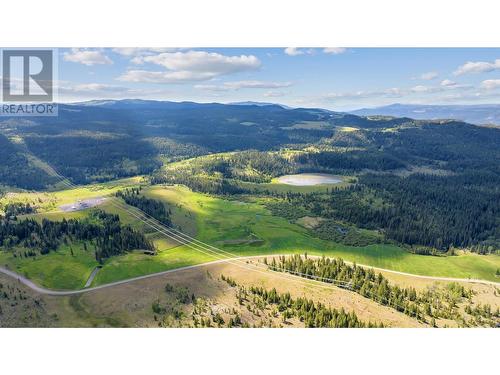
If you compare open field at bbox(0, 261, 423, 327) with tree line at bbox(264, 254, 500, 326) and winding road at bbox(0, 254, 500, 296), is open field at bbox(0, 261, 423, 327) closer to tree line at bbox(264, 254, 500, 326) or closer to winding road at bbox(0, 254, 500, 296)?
winding road at bbox(0, 254, 500, 296)

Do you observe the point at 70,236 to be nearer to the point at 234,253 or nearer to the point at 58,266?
the point at 58,266

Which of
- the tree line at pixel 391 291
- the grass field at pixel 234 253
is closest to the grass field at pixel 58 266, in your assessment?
the grass field at pixel 234 253

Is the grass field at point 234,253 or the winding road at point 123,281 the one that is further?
the grass field at point 234,253

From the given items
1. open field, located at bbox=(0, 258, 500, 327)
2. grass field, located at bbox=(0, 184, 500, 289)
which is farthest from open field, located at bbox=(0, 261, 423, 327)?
grass field, located at bbox=(0, 184, 500, 289)

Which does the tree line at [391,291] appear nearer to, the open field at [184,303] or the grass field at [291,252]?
the open field at [184,303]

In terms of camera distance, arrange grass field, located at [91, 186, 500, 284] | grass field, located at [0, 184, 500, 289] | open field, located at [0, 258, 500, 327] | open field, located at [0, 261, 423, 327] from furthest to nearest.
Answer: grass field, located at [91, 186, 500, 284] → grass field, located at [0, 184, 500, 289] → open field, located at [0, 258, 500, 327] → open field, located at [0, 261, 423, 327]

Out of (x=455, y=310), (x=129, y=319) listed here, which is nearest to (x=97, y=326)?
(x=129, y=319)

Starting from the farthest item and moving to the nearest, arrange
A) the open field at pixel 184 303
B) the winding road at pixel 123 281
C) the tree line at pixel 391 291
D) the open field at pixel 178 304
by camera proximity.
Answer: the winding road at pixel 123 281, the tree line at pixel 391 291, the open field at pixel 184 303, the open field at pixel 178 304

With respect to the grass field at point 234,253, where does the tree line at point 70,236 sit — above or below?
above

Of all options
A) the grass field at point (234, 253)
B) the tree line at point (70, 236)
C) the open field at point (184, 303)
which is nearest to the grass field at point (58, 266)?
the grass field at point (234, 253)

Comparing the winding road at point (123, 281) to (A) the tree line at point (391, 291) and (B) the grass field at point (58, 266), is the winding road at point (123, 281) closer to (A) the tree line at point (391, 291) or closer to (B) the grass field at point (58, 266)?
(B) the grass field at point (58, 266)

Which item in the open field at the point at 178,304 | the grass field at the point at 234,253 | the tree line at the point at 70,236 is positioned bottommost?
the open field at the point at 178,304

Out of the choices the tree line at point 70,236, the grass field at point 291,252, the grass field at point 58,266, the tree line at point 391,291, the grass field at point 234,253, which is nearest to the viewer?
the tree line at point 391,291
